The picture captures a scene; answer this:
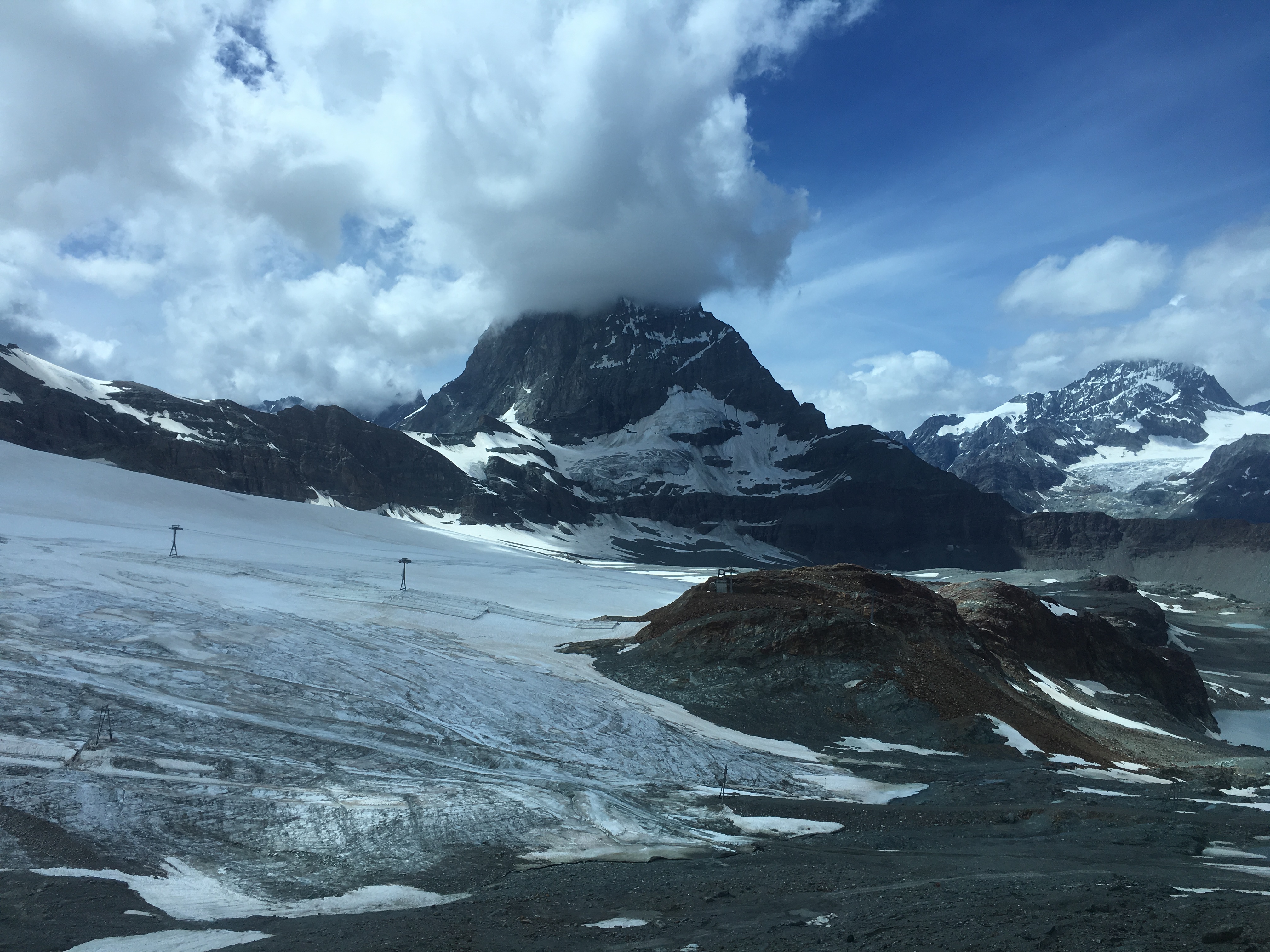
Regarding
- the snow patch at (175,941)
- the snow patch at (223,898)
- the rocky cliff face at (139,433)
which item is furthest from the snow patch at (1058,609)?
the rocky cliff face at (139,433)

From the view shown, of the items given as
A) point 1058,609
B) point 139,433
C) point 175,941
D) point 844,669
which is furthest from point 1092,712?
point 139,433

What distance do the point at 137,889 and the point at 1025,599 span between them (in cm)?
6248

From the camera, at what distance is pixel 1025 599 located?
204ft

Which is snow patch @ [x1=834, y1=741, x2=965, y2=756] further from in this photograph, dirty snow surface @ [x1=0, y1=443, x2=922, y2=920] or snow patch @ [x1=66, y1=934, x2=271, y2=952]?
snow patch @ [x1=66, y1=934, x2=271, y2=952]

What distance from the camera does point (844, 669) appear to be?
32.4m

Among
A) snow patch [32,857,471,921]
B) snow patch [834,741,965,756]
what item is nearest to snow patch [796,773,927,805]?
snow patch [834,741,965,756]

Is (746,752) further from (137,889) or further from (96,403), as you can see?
(96,403)

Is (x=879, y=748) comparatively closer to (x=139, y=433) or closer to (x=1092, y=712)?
(x=1092, y=712)

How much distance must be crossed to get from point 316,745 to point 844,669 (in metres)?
20.5

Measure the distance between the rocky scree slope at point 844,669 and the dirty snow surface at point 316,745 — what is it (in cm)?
280

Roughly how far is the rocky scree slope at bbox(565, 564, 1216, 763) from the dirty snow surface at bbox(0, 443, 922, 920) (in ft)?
9.19

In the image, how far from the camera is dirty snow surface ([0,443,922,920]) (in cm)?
1405

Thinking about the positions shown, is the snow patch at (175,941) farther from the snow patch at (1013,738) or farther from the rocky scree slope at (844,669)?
the snow patch at (1013,738)

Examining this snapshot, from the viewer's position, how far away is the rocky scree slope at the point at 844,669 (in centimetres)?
2928
